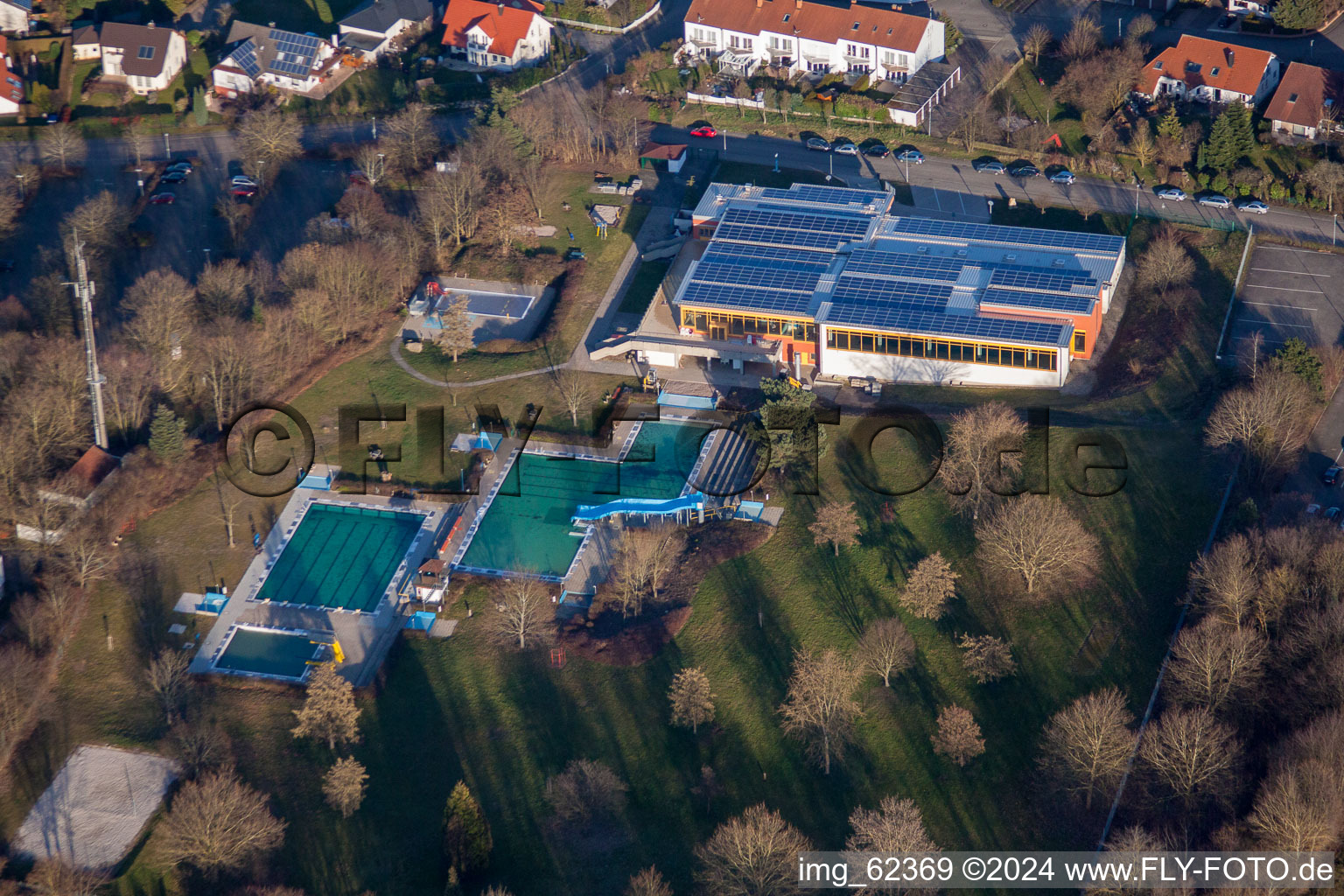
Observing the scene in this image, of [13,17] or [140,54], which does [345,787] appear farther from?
[13,17]

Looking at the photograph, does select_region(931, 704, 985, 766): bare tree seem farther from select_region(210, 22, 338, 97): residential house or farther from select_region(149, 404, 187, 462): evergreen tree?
select_region(210, 22, 338, 97): residential house

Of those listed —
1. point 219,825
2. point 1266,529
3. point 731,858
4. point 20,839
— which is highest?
point 1266,529

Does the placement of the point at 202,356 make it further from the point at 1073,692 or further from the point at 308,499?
the point at 1073,692

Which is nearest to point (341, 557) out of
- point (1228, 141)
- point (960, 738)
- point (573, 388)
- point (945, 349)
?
point (573, 388)

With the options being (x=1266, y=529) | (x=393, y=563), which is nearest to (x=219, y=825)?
(x=393, y=563)

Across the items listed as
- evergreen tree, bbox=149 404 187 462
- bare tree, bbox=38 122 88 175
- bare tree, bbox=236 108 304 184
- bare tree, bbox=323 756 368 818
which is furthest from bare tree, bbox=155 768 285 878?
bare tree, bbox=38 122 88 175
